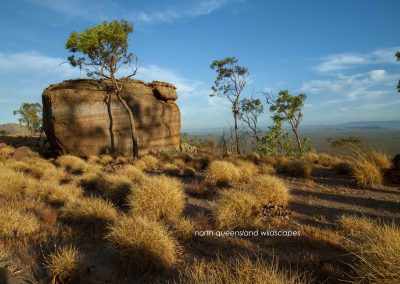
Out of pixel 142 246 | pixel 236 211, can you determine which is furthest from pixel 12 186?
pixel 236 211

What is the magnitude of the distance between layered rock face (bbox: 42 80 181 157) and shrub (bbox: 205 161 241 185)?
12030 mm

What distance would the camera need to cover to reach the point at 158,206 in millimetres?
7102

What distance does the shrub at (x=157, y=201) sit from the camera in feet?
22.6

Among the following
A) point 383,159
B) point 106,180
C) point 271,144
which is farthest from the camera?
point 271,144

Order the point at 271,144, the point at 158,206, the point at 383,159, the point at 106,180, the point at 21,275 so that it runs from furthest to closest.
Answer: the point at 271,144 → the point at 383,159 → the point at 106,180 → the point at 158,206 → the point at 21,275

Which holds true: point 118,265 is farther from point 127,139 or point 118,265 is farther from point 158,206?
point 127,139

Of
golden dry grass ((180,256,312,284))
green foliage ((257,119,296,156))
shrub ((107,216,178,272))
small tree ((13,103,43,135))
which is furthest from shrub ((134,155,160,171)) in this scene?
small tree ((13,103,43,135))

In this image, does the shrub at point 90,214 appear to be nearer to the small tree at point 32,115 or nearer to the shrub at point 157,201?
the shrub at point 157,201

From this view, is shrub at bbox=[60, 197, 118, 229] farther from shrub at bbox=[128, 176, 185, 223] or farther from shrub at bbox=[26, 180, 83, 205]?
shrub at bbox=[26, 180, 83, 205]

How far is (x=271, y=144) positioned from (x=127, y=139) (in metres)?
14.4

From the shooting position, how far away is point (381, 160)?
38.5 feet

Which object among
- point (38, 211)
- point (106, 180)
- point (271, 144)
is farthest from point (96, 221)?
point (271, 144)

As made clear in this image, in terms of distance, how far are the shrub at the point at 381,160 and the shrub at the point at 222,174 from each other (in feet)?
19.0

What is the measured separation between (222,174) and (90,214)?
593 centimetres
